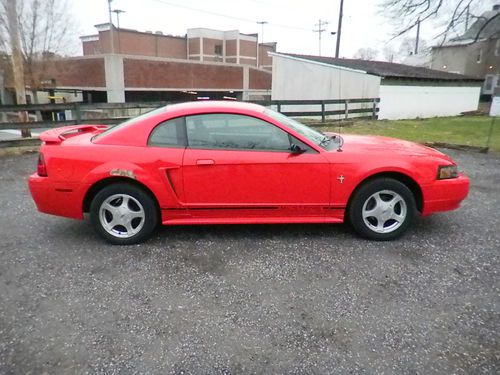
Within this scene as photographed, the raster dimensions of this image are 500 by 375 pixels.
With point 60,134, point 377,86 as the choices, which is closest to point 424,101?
point 377,86

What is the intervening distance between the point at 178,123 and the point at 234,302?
1.89m

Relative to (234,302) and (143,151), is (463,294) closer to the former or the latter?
(234,302)

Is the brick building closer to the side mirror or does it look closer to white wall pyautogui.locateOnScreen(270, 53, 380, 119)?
white wall pyautogui.locateOnScreen(270, 53, 380, 119)

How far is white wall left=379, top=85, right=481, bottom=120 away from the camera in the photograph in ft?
68.1

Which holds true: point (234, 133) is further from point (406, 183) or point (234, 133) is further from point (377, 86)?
point (377, 86)

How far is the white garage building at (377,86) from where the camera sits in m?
20.7

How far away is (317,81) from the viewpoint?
74.2ft

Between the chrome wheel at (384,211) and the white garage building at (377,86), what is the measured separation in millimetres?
17307

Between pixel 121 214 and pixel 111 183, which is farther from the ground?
pixel 111 183

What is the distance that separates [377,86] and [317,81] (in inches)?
152

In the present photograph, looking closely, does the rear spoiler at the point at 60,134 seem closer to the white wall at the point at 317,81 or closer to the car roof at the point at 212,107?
the car roof at the point at 212,107

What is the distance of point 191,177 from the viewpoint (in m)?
3.74

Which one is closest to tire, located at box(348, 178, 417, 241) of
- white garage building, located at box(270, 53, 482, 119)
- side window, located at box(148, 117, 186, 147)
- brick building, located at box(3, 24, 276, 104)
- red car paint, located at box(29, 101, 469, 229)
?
red car paint, located at box(29, 101, 469, 229)

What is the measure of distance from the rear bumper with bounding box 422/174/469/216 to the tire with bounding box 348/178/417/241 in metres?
0.16
